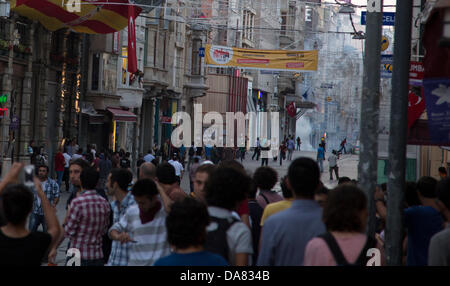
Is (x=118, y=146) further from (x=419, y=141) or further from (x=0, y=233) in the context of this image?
(x=0, y=233)

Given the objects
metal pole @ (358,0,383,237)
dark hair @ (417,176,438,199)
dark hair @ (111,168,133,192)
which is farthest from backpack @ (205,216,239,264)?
metal pole @ (358,0,383,237)

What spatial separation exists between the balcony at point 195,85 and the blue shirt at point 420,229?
5117cm

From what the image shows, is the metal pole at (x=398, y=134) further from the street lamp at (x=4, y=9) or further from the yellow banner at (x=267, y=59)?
the yellow banner at (x=267, y=59)

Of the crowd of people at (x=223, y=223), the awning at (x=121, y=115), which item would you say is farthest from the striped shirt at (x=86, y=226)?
the awning at (x=121, y=115)

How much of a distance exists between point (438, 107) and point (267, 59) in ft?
92.2

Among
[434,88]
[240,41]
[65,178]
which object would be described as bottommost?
[65,178]

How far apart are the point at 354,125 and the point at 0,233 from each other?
417 feet

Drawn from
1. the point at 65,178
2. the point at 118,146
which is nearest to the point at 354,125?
the point at 118,146

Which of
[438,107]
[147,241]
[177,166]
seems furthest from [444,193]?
[177,166]

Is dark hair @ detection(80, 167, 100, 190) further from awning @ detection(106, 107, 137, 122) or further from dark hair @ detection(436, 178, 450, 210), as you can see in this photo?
awning @ detection(106, 107, 137, 122)

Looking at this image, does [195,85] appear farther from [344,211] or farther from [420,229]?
[344,211]

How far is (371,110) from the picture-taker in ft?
28.3

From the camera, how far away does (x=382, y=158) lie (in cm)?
2036

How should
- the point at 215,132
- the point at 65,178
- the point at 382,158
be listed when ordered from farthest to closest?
the point at 215,132 → the point at 65,178 → the point at 382,158
